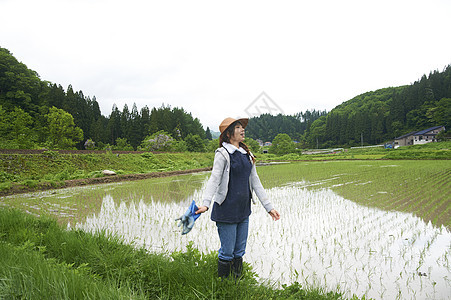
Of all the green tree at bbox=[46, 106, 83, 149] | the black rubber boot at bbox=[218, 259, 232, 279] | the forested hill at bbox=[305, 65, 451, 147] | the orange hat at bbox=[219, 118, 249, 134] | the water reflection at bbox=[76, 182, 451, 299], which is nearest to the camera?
the black rubber boot at bbox=[218, 259, 232, 279]

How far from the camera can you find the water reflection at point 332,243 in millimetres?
2268

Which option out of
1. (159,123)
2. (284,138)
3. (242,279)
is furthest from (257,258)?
(284,138)

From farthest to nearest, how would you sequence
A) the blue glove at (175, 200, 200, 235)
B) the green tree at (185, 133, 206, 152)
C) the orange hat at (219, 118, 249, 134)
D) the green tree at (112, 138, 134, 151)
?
the green tree at (185, 133, 206, 152)
the green tree at (112, 138, 134, 151)
the orange hat at (219, 118, 249, 134)
the blue glove at (175, 200, 200, 235)

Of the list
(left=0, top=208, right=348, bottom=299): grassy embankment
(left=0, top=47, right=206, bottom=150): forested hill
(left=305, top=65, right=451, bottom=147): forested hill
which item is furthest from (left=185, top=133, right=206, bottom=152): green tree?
(left=305, top=65, right=451, bottom=147): forested hill

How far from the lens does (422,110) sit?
49.8 meters

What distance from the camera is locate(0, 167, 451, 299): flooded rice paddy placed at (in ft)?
7.47

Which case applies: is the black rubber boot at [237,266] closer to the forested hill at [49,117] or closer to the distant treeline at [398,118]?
the forested hill at [49,117]

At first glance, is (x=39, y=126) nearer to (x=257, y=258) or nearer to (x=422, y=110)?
(x=257, y=258)

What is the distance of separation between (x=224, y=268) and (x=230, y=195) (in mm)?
547

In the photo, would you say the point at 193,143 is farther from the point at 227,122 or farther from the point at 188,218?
the point at 188,218

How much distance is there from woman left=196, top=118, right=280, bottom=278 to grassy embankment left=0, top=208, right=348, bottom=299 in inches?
7.2

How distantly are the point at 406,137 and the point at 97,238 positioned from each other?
57.1 meters

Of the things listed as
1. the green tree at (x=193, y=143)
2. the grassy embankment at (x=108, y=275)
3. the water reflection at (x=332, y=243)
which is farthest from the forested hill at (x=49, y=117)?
the grassy embankment at (x=108, y=275)

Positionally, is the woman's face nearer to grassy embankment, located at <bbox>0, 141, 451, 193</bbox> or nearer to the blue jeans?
the blue jeans
